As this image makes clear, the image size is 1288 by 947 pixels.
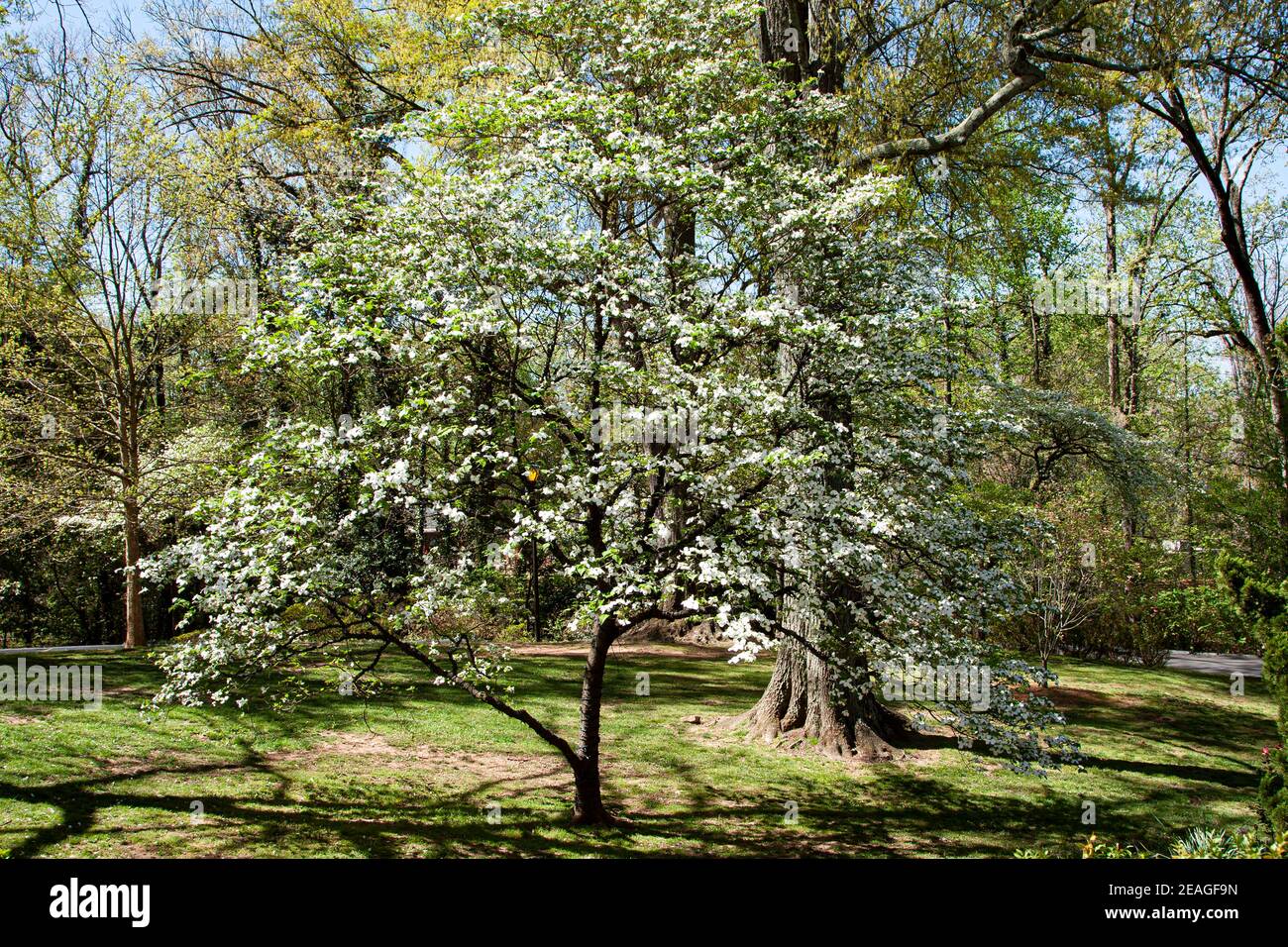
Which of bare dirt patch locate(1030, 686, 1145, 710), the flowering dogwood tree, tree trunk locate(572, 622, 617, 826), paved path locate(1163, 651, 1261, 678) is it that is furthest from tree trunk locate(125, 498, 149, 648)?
paved path locate(1163, 651, 1261, 678)

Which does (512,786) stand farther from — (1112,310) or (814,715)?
(1112,310)

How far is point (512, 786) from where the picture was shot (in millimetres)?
8258

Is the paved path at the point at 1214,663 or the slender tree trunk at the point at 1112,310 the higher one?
the slender tree trunk at the point at 1112,310

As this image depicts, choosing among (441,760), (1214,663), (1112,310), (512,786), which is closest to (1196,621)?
(1214,663)

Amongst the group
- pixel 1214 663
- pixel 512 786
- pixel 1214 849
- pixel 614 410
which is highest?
pixel 614 410

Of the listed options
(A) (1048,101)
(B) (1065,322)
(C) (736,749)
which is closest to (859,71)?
(A) (1048,101)

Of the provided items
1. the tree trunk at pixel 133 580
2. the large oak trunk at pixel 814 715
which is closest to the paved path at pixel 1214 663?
the large oak trunk at pixel 814 715

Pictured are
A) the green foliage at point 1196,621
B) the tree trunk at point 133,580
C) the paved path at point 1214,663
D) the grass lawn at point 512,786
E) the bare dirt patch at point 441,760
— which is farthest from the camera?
the paved path at point 1214,663

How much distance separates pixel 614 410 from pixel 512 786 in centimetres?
437

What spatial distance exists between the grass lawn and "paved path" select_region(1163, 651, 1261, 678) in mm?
5551

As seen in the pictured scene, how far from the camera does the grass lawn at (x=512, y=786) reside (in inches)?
257

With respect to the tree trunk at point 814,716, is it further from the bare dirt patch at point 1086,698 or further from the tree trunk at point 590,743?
the bare dirt patch at point 1086,698

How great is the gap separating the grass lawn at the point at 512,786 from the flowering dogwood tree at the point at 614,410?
45.8 inches
